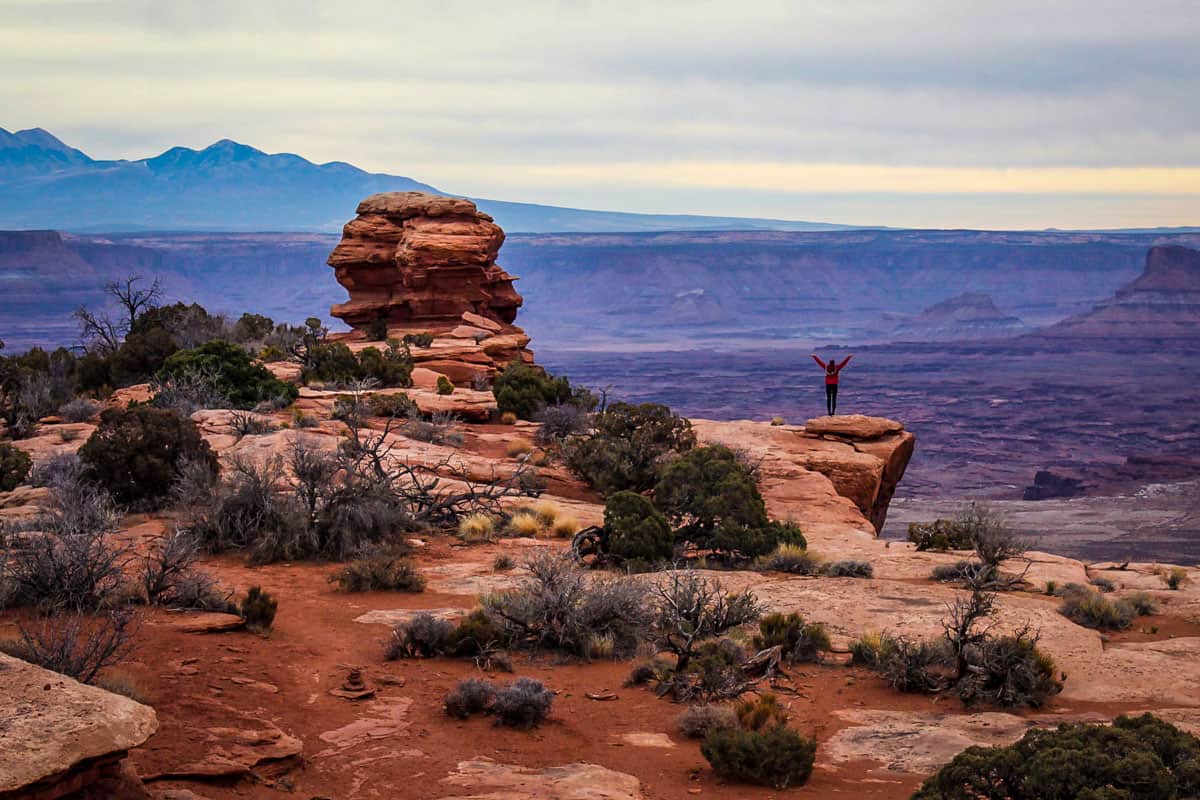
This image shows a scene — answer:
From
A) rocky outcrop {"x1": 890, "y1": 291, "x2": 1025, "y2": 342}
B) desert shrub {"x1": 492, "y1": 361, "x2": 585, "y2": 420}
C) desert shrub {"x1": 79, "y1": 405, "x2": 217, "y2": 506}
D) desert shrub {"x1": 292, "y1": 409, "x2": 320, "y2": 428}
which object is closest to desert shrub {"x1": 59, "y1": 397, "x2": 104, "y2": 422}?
desert shrub {"x1": 292, "y1": 409, "x2": 320, "y2": 428}

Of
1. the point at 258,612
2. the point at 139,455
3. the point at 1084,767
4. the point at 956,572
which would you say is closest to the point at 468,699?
the point at 258,612

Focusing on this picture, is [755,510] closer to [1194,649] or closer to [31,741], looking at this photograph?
[1194,649]

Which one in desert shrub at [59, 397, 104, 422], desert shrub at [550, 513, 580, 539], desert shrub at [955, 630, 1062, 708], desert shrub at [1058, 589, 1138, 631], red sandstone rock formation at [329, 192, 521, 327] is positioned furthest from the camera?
red sandstone rock formation at [329, 192, 521, 327]

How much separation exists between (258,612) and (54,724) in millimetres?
4262

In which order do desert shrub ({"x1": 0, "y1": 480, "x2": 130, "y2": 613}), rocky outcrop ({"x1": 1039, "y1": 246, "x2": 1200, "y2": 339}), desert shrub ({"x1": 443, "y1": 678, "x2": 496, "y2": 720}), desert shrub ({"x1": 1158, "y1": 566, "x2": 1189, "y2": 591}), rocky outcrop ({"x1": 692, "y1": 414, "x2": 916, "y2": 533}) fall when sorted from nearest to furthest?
desert shrub ({"x1": 443, "y1": 678, "x2": 496, "y2": 720}), desert shrub ({"x1": 0, "y1": 480, "x2": 130, "y2": 613}), desert shrub ({"x1": 1158, "y1": 566, "x2": 1189, "y2": 591}), rocky outcrop ({"x1": 692, "y1": 414, "x2": 916, "y2": 533}), rocky outcrop ({"x1": 1039, "y1": 246, "x2": 1200, "y2": 339})

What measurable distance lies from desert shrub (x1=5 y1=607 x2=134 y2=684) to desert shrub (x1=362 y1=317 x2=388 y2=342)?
27.7 metres

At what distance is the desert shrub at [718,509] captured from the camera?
1479cm

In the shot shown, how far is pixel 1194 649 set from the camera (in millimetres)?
10914

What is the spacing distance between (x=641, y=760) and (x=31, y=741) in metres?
3.91

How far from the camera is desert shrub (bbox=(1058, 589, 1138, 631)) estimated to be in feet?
39.5

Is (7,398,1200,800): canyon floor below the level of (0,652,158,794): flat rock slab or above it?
below

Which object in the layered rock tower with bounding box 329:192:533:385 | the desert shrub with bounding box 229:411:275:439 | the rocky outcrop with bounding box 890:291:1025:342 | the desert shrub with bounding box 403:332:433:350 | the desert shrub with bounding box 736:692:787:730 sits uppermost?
the layered rock tower with bounding box 329:192:533:385

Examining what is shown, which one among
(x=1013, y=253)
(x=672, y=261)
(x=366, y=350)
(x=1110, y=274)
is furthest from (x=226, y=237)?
(x=366, y=350)

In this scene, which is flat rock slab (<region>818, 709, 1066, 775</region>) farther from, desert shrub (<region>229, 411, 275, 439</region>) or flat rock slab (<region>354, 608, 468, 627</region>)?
desert shrub (<region>229, 411, 275, 439</region>)
